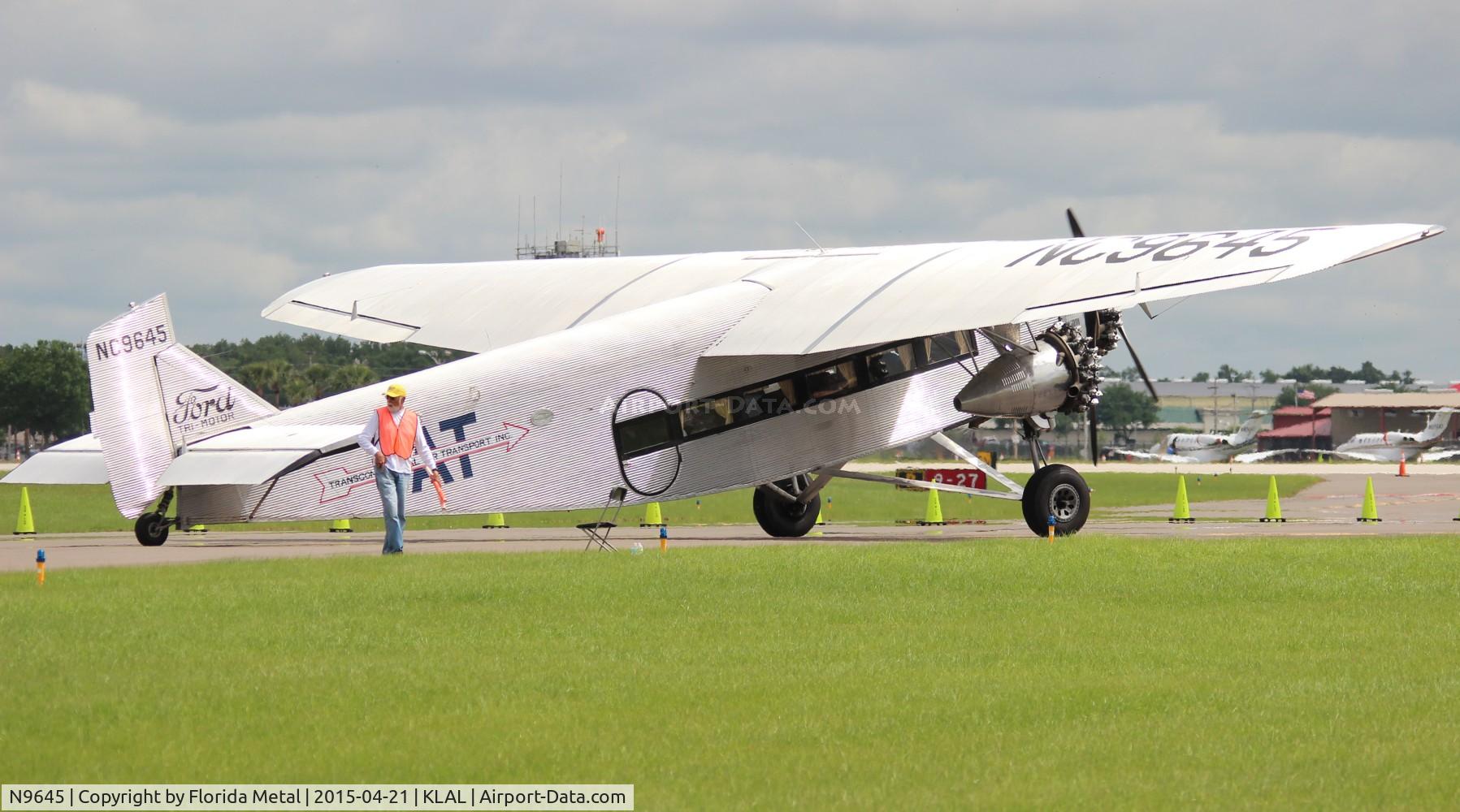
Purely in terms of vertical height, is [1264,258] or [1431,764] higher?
[1264,258]

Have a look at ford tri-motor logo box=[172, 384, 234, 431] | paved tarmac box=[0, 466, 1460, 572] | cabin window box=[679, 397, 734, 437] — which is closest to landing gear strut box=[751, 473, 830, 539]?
paved tarmac box=[0, 466, 1460, 572]

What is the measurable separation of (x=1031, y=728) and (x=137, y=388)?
569 inches

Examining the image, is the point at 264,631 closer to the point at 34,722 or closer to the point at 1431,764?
the point at 34,722

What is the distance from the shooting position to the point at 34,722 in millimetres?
8430

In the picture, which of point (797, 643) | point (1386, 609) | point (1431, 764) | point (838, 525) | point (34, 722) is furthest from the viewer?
point (838, 525)

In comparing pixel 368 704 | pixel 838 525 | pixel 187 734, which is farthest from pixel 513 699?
pixel 838 525

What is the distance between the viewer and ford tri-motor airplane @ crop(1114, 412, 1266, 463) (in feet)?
426

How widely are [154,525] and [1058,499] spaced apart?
40.9ft

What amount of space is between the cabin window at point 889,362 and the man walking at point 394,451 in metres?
6.78

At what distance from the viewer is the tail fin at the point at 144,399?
A: 1989cm

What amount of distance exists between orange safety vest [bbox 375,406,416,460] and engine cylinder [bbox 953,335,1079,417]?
847 cm

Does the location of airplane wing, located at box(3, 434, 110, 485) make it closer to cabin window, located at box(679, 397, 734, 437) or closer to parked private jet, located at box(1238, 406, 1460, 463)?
cabin window, located at box(679, 397, 734, 437)

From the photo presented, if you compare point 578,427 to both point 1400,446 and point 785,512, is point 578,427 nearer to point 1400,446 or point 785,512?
point 785,512

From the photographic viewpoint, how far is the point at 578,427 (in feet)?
68.7
